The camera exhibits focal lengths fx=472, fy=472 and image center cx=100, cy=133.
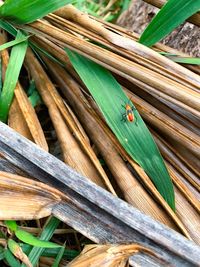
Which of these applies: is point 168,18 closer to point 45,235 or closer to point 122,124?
point 122,124

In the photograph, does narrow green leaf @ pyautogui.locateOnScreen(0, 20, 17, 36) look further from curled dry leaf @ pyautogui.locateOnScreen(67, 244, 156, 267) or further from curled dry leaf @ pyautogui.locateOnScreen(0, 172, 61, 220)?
curled dry leaf @ pyautogui.locateOnScreen(67, 244, 156, 267)

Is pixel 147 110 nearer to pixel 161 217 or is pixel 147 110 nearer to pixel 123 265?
pixel 161 217

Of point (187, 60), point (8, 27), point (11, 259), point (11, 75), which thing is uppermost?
point (187, 60)

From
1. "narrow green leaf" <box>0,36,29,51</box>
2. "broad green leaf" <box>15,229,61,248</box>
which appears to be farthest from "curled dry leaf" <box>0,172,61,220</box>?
"narrow green leaf" <box>0,36,29,51</box>

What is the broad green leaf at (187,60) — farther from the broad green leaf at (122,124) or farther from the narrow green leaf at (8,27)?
the narrow green leaf at (8,27)

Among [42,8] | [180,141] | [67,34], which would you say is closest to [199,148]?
[180,141]

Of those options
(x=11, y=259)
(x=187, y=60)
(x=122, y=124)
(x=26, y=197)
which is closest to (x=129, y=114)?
(x=122, y=124)
